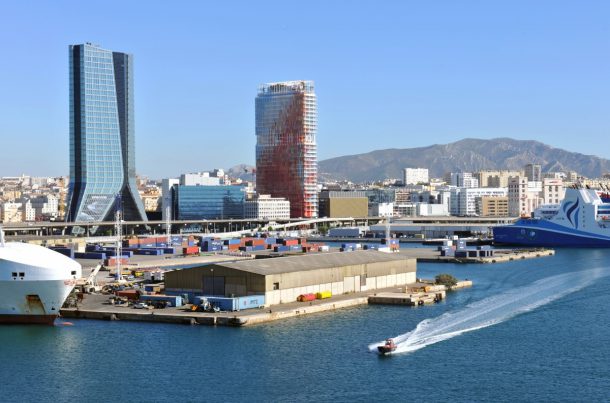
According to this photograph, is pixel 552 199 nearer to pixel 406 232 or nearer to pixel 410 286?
pixel 406 232

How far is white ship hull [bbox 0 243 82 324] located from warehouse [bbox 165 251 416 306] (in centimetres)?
494

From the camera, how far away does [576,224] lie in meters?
72.2

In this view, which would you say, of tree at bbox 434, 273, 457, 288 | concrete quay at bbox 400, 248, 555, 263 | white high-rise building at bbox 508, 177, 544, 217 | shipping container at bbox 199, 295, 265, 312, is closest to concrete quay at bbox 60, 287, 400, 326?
shipping container at bbox 199, 295, 265, 312

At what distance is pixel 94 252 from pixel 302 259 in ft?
84.6

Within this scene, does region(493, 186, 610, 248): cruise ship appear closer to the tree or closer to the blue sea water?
the tree

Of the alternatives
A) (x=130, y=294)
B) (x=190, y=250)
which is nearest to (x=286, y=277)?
(x=130, y=294)

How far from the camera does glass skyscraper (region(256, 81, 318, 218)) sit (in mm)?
124125

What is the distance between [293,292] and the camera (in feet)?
113

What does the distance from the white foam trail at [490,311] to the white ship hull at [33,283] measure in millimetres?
10129

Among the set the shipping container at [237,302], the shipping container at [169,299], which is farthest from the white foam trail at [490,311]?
the shipping container at [169,299]

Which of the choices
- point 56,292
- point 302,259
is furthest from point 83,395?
point 302,259

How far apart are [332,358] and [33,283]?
1030 centimetres

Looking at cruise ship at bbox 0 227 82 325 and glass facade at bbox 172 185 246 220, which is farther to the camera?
glass facade at bbox 172 185 246 220

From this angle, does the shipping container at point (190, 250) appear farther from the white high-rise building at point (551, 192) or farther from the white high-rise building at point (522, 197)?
the white high-rise building at point (551, 192)
